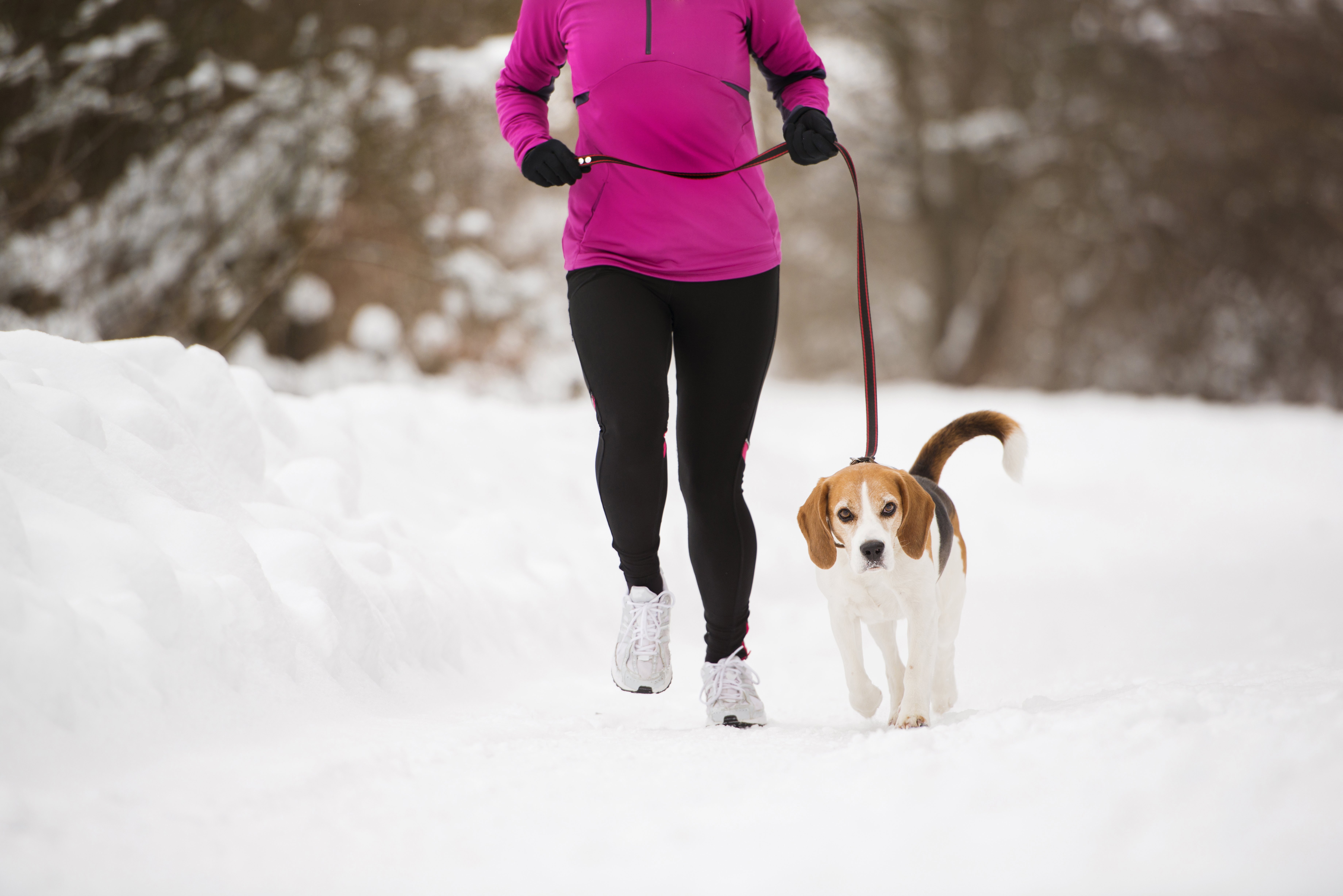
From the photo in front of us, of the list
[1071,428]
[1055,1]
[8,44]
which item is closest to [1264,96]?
[1055,1]

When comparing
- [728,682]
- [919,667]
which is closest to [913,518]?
[919,667]

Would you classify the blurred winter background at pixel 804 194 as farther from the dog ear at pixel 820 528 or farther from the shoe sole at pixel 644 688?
the dog ear at pixel 820 528

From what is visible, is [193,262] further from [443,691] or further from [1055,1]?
[1055,1]

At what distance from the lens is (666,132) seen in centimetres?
266

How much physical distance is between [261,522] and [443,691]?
0.77 m

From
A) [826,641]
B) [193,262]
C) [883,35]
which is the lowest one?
[826,641]

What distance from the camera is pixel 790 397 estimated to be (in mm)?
13680

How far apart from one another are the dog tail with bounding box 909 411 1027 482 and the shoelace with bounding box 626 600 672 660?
36.5 inches

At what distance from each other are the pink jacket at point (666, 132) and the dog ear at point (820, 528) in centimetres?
60

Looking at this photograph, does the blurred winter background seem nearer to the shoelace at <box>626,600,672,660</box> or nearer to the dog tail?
the dog tail

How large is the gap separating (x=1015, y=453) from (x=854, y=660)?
878 mm

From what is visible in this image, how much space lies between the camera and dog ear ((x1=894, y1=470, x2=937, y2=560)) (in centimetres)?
261

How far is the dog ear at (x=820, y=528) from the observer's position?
8.78 feet

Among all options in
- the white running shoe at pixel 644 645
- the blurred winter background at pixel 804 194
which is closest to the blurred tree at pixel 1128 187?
the blurred winter background at pixel 804 194
